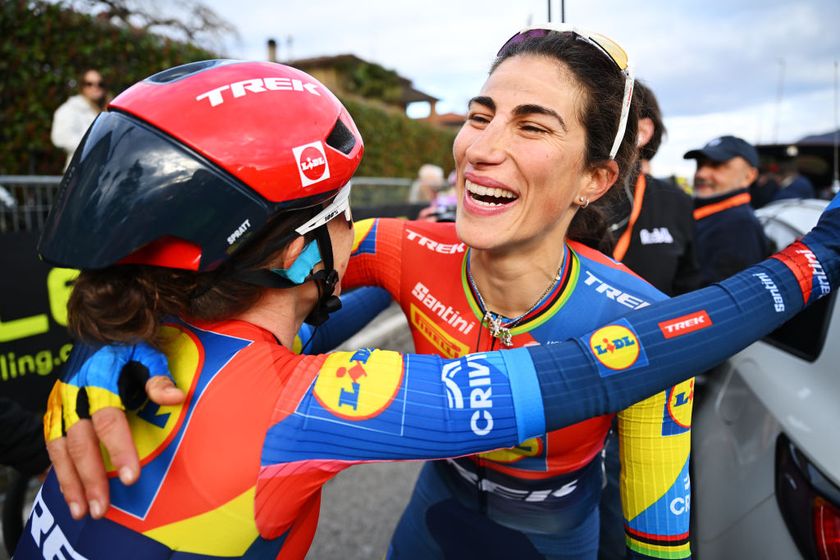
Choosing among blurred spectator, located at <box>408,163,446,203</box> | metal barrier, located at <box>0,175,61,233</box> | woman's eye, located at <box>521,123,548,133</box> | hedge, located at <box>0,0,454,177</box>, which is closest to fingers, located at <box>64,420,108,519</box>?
woman's eye, located at <box>521,123,548,133</box>

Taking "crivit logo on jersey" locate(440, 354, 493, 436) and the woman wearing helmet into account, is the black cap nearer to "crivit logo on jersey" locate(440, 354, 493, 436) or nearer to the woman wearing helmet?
the woman wearing helmet

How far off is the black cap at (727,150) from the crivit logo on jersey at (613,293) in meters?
3.33

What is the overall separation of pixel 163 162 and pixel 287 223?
1.11ft

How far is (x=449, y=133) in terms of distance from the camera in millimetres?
20547

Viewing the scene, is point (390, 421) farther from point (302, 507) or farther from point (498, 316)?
point (498, 316)

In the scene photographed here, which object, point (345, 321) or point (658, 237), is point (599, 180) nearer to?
point (345, 321)

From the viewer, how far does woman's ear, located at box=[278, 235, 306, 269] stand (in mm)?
1481

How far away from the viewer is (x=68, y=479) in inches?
48.8

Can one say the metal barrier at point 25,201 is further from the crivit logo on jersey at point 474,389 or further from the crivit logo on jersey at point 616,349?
the crivit logo on jersey at point 616,349

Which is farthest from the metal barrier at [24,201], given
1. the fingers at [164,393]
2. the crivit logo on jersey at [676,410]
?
the crivit logo on jersey at [676,410]

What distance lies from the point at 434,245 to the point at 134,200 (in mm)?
1163

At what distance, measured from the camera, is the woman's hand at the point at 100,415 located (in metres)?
1.19

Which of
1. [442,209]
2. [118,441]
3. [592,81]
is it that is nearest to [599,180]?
[592,81]

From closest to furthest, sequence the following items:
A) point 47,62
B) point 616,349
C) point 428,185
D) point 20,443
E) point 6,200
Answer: point 616,349 → point 20,443 → point 6,200 → point 47,62 → point 428,185
